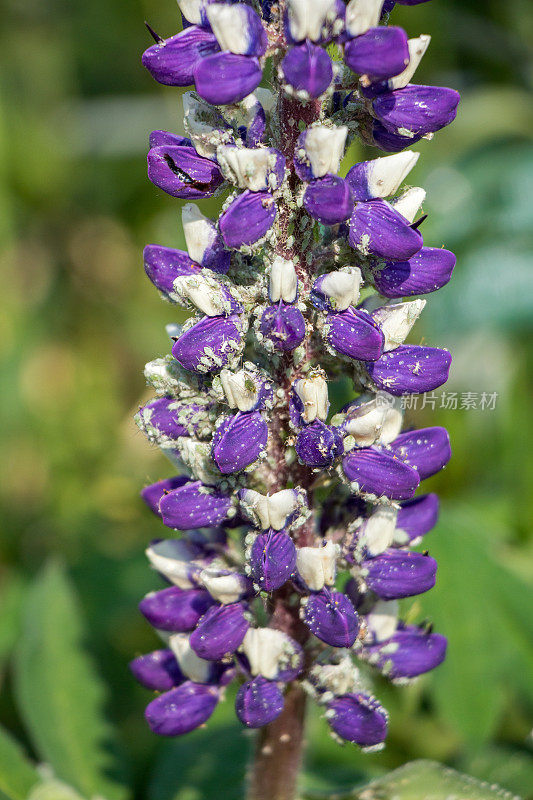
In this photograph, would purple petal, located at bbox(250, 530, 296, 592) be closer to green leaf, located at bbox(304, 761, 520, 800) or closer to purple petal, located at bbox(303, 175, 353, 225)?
purple petal, located at bbox(303, 175, 353, 225)

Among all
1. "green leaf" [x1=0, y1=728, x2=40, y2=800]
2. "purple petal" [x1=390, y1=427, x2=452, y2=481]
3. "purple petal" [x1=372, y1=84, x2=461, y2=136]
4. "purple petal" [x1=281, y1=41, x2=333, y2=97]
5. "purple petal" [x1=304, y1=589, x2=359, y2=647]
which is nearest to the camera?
"purple petal" [x1=281, y1=41, x2=333, y2=97]

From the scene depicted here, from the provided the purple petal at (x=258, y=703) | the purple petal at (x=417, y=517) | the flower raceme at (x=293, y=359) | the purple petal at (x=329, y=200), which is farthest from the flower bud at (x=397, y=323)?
the purple petal at (x=258, y=703)

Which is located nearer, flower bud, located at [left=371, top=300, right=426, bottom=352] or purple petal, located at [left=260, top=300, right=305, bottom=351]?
purple petal, located at [left=260, top=300, right=305, bottom=351]

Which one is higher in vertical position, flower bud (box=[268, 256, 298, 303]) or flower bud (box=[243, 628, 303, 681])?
flower bud (box=[268, 256, 298, 303])

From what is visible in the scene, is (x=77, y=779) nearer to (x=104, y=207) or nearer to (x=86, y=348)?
(x=86, y=348)

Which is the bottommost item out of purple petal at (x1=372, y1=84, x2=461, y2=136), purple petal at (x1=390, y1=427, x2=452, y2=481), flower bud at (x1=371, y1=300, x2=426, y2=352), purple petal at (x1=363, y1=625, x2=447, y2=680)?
purple petal at (x1=363, y1=625, x2=447, y2=680)

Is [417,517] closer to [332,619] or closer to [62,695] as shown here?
[332,619]

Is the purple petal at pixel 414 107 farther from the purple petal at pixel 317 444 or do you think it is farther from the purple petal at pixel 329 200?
the purple petal at pixel 317 444

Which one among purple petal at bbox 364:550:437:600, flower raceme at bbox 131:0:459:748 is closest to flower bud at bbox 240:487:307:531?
flower raceme at bbox 131:0:459:748
